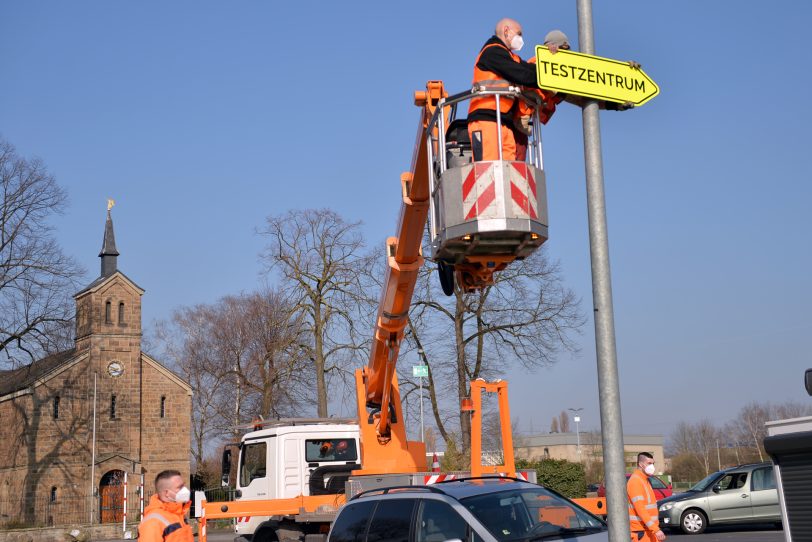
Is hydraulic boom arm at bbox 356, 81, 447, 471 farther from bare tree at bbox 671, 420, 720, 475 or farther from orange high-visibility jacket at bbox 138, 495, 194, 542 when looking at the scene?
bare tree at bbox 671, 420, 720, 475

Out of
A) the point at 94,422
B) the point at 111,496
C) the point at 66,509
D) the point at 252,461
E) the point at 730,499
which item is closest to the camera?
the point at 252,461

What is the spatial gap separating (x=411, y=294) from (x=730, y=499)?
12134 mm

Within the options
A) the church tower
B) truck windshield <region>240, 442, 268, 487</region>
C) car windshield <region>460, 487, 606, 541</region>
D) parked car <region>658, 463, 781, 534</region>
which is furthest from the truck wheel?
the church tower

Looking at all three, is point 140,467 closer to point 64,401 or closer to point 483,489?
point 64,401

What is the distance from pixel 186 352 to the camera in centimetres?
6744

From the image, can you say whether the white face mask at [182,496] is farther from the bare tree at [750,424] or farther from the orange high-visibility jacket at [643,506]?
the bare tree at [750,424]

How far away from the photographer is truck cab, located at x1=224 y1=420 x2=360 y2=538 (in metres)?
15.9

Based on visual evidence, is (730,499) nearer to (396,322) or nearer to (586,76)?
(396,322)

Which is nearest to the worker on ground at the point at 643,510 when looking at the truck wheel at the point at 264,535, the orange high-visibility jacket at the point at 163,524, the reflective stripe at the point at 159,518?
the orange high-visibility jacket at the point at 163,524

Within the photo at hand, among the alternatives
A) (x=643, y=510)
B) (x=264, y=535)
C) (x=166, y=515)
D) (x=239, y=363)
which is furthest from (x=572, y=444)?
(x=166, y=515)

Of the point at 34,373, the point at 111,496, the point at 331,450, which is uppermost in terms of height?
the point at 34,373

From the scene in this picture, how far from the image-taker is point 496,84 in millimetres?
7184

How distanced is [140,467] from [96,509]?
3667 millimetres

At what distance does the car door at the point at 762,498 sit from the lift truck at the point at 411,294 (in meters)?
9.75
